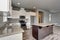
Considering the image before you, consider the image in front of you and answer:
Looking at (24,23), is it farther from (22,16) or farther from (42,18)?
(42,18)

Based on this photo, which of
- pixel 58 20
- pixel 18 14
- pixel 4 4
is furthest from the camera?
pixel 58 20

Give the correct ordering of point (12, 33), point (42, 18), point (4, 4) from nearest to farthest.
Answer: point (4, 4) → point (12, 33) → point (42, 18)

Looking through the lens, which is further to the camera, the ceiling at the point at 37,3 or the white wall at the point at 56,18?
the white wall at the point at 56,18

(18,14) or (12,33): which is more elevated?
(18,14)

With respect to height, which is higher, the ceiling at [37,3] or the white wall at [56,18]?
the ceiling at [37,3]

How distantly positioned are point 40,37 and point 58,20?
11.1 m

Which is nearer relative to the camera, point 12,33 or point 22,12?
point 12,33

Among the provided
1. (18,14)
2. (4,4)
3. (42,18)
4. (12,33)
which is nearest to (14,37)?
(12,33)

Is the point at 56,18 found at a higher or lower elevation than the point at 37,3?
lower

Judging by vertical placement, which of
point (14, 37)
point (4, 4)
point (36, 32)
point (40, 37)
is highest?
point (4, 4)

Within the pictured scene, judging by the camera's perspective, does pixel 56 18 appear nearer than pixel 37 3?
No

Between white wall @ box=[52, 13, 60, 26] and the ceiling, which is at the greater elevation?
the ceiling

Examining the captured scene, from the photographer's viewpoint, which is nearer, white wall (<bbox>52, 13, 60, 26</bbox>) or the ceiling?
the ceiling

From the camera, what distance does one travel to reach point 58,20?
1481 cm
